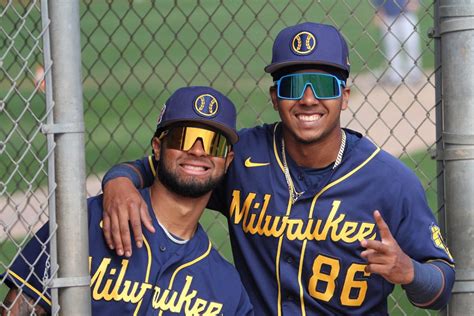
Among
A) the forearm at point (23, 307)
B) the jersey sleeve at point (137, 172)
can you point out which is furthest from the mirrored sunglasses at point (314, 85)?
the forearm at point (23, 307)

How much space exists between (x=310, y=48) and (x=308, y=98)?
7.2 inches

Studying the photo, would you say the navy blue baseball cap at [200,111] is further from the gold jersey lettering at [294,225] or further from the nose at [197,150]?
the gold jersey lettering at [294,225]

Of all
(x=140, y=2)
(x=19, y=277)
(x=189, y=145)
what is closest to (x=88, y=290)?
(x=19, y=277)

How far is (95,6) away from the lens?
18047 millimetres

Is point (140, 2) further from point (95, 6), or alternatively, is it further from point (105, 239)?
point (105, 239)

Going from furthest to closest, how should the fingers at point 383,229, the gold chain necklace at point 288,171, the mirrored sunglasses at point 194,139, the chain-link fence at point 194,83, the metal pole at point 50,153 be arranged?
the chain-link fence at point 194,83, the gold chain necklace at point 288,171, the mirrored sunglasses at point 194,139, the fingers at point 383,229, the metal pole at point 50,153

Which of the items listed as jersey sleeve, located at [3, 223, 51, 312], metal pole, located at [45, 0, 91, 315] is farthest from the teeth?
jersey sleeve, located at [3, 223, 51, 312]

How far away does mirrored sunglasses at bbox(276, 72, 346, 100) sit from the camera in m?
3.68

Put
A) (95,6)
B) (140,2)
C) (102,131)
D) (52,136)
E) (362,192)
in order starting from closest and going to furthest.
→ (52,136), (362,192), (102,131), (95,6), (140,2)

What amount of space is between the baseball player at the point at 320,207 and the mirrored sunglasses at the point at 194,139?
240mm

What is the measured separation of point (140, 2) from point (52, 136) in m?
17.8

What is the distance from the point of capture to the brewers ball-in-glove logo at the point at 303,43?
3701mm

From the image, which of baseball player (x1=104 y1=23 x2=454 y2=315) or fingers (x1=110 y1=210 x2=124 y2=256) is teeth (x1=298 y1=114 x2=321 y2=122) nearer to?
baseball player (x1=104 y1=23 x2=454 y2=315)

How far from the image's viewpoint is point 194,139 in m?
3.62
